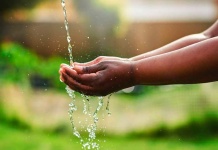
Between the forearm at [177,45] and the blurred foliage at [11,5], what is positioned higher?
the blurred foliage at [11,5]

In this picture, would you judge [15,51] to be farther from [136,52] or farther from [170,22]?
[170,22]

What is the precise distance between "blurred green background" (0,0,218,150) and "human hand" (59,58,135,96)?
330 centimetres

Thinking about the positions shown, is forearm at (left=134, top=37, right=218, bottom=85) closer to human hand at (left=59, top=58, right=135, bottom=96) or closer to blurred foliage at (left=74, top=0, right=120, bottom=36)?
human hand at (left=59, top=58, right=135, bottom=96)

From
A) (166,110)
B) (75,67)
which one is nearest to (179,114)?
(166,110)

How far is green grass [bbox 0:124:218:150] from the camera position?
17.0ft

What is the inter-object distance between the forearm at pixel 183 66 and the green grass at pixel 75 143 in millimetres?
3381

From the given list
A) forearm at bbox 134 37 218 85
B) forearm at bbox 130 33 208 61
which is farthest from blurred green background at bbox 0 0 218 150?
forearm at bbox 134 37 218 85

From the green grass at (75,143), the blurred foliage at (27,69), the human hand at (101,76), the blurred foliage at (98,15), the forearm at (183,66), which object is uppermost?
the blurred foliage at (98,15)

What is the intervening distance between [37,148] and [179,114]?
130cm

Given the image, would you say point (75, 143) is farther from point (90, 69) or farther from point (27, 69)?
point (90, 69)

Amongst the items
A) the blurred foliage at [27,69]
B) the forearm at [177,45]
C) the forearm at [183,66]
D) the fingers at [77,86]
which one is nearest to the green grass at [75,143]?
the blurred foliage at [27,69]

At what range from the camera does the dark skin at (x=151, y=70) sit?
5.62ft

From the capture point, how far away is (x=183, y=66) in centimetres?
173

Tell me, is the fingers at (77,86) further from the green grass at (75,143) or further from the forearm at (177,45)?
the green grass at (75,143)
